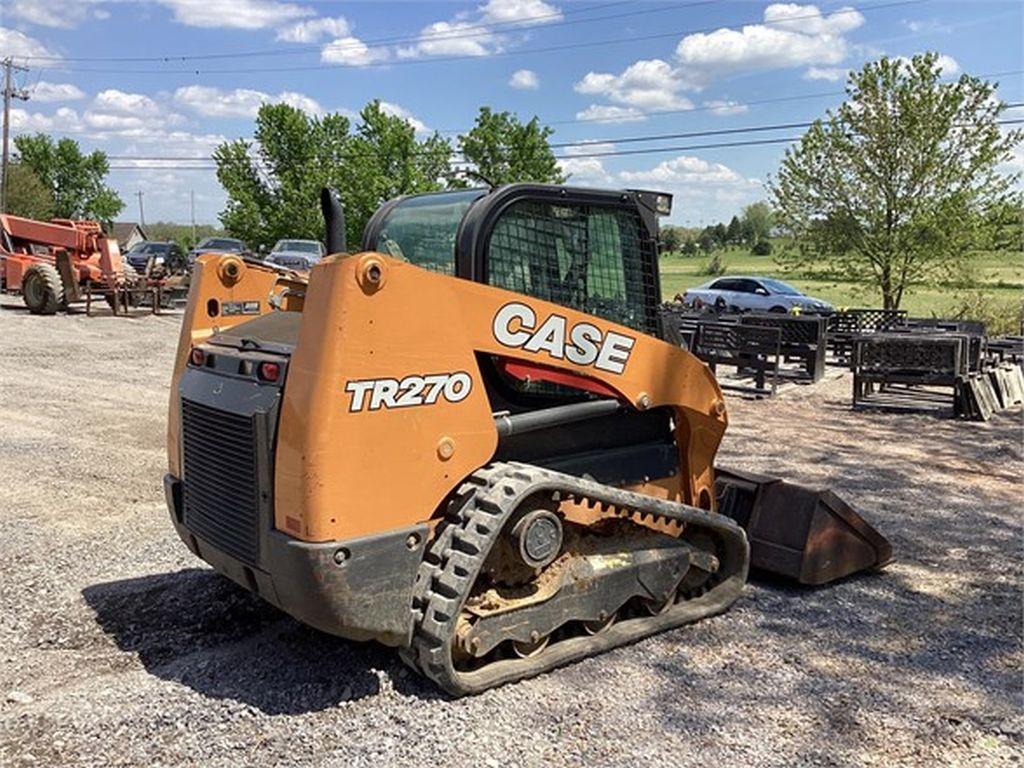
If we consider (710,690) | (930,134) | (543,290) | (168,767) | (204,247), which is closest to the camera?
(168,767)

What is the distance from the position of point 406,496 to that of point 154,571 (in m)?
2.57

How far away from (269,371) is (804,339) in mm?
12583

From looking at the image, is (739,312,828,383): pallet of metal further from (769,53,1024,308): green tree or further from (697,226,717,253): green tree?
(697,226,717,253): green tree

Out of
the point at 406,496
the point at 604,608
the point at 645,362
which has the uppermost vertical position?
the point at 645,362

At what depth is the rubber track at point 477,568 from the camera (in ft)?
11.8

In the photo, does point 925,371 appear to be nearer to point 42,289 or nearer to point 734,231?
point 42,289

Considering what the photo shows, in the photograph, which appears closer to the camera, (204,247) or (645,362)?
(645,362)

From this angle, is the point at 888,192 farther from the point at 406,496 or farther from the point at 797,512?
the point at 406,496

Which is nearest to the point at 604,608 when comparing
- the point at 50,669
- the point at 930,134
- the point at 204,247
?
the point at 50,669

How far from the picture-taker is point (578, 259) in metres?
4.38

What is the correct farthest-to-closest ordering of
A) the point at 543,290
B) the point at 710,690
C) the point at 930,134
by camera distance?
the point at 930,134
the point at 543,290
the point at 710,690

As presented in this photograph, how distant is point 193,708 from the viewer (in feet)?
12.0

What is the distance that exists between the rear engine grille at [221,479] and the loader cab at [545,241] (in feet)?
3.90

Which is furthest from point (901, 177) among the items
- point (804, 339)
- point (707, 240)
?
point (707, 240)
